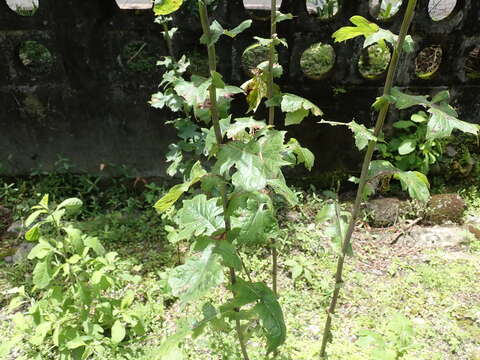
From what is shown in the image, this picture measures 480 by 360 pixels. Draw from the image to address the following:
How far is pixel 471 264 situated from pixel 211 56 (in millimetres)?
3211

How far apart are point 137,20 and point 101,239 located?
2.07 m

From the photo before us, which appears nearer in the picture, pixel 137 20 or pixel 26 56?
pixel 137 20

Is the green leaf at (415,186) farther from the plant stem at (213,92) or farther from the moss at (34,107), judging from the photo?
the moss at (34,107)

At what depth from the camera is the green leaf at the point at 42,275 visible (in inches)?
83.0

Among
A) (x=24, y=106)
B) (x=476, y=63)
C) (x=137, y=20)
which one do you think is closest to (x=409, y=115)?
(x=476, y=63)

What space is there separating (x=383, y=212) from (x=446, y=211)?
62cm

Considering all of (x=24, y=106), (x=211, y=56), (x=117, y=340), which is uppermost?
(x=211, y=56)

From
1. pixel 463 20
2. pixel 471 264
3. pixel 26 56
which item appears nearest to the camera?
pixel 471 264

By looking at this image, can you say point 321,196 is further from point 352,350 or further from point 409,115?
point 352,350

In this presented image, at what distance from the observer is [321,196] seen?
4.05 meters

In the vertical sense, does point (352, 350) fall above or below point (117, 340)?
below

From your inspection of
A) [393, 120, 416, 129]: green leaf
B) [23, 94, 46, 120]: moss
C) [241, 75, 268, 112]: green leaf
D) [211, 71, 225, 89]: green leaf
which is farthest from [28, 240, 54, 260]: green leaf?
[393, 120, 416, 129]: green leaf

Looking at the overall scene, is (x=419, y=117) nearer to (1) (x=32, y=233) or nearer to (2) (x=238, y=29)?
(2) (x=238, y=29)

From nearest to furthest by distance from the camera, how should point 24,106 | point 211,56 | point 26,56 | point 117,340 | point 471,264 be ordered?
point 211,56 < point 117,340 < point 471,264 < point 24,106 < point 26,56
